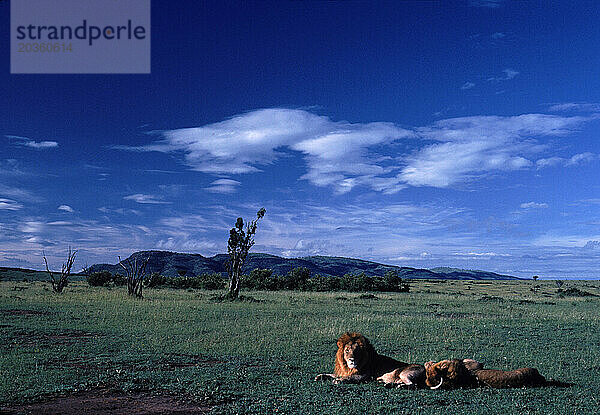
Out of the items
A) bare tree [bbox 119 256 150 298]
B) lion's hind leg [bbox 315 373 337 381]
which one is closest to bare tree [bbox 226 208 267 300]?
bare tree [bbox 119 256 150 298]

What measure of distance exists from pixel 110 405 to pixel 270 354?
579cm

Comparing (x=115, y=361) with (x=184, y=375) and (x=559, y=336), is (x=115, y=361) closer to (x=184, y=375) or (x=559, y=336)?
(x=184, y=375)

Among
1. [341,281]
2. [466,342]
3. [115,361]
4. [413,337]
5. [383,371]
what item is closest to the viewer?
[383,371]

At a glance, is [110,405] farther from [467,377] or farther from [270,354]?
[467,377]

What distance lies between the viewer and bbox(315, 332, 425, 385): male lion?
9.24 m

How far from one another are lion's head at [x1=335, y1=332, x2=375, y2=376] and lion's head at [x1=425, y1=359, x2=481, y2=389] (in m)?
1.25

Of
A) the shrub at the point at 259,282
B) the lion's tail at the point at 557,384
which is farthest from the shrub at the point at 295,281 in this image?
the lion's tail at the point at 557,384

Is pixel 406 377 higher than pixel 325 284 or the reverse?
higher

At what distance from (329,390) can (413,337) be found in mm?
8450

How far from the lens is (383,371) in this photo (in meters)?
9.81

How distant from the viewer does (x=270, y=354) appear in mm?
13539

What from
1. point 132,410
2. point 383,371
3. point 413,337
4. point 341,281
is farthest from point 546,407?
point 341,281

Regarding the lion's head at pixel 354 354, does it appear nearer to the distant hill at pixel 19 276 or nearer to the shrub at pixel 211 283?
the shrub at pixel 211 283

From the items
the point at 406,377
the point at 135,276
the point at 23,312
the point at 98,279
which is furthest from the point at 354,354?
the point at 98,279
